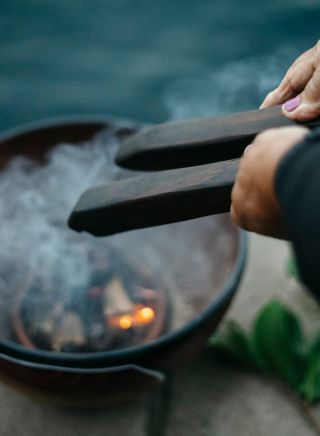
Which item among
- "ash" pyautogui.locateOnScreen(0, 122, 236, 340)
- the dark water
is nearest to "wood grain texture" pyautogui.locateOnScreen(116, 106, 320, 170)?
"ash" pyautogui.locateOnScreen(0, 122, 236, 340)

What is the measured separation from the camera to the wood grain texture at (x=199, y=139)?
1.31 meters

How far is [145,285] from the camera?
250cm

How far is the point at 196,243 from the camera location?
2.54m

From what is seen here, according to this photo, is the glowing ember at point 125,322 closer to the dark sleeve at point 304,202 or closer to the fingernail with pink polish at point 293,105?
the fingernail with pink polish at point 293,105

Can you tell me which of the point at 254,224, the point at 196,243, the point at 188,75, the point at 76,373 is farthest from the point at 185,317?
the point at 188,75

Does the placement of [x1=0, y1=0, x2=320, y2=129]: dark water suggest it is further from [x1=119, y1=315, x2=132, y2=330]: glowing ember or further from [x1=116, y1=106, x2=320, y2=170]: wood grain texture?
[x1=116, y1=106, x2=320, y2=170]: wood grain texture

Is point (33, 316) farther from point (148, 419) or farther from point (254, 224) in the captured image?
point (254, 224)

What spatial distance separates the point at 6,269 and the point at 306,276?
1874 millimetres

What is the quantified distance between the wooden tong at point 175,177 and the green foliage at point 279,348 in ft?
4.08

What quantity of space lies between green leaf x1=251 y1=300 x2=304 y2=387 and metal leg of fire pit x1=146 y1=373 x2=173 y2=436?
0.53 metres

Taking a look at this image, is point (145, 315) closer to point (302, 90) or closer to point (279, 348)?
point (279, 348)

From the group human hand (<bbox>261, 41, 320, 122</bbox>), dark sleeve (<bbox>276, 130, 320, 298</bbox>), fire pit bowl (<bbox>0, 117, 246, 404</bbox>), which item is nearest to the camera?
dark sleeve (<bbox>276, 130, 320, 298</bbox>)

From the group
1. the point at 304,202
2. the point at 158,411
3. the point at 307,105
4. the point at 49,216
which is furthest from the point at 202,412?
the point at 304,202

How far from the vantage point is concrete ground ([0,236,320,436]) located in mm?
2227
